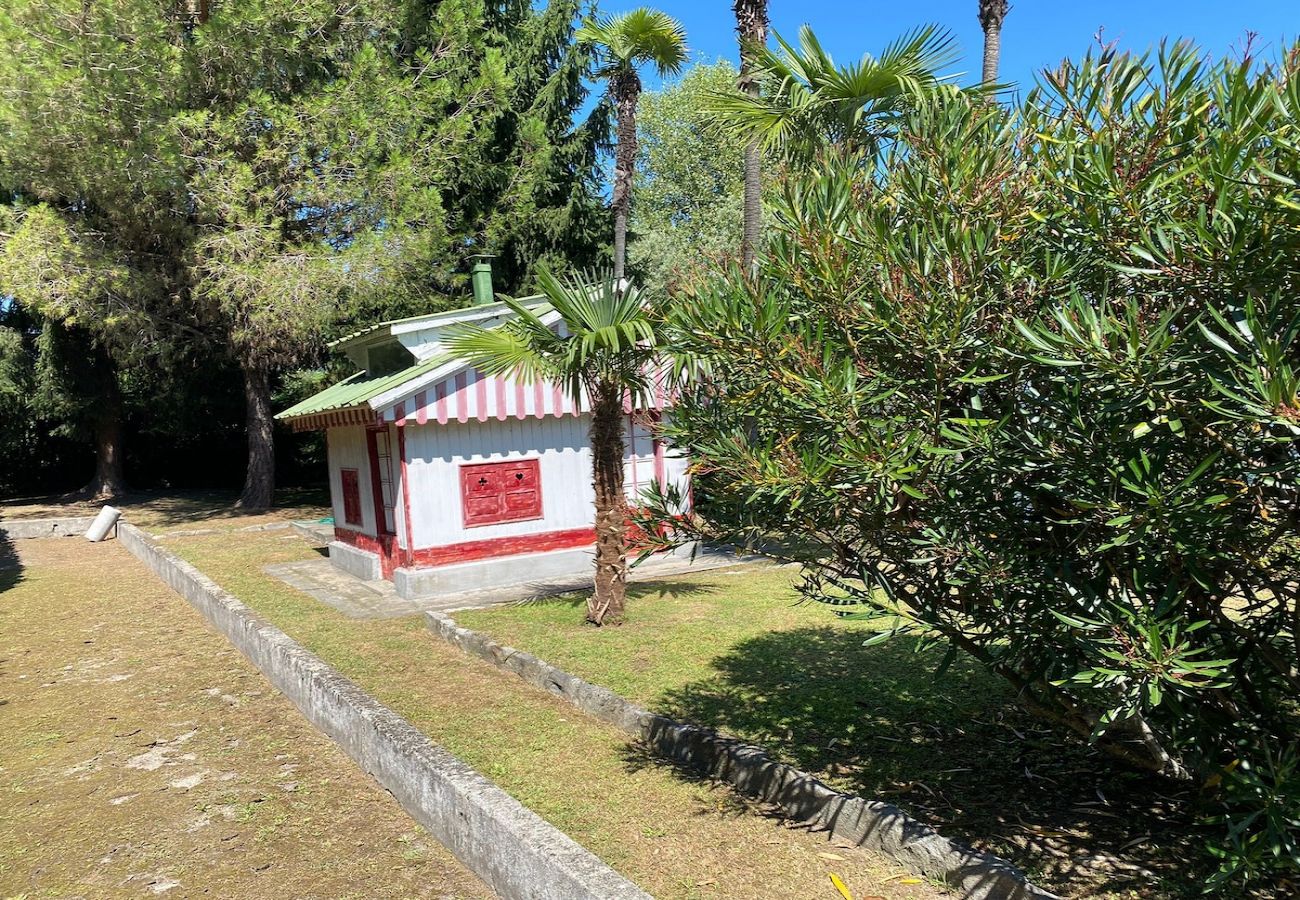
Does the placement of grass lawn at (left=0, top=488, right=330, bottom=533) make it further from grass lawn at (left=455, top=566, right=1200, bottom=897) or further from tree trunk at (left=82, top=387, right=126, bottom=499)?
grass lawn at (left=455, top=566, right=1200, bottom=897)

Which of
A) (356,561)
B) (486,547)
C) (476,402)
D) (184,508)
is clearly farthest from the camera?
(184,508)

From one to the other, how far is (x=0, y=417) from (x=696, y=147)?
30633 mm

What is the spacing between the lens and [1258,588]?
123 inches

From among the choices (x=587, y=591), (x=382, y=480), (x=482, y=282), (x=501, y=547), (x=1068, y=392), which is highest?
(x=482, y=282)

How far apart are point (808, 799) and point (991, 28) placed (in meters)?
12.3

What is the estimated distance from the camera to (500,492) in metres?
13.2

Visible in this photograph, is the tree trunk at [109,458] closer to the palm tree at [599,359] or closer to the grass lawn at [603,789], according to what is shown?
the grass lawn at [603,789]

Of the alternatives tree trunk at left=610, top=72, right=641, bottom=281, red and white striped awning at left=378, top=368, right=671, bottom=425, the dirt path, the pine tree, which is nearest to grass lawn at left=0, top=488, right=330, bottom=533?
the pine tree

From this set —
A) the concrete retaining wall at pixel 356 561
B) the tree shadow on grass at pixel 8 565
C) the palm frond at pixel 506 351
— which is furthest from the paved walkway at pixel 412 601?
the tree shadow on grass at pixel 8 565

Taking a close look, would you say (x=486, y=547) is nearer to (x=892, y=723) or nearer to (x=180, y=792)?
(x=180, y=792)

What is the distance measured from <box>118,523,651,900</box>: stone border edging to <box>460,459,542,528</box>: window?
4.36m

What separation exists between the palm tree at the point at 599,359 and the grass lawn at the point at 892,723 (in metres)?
0.84

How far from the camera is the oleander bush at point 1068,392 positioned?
103 inches

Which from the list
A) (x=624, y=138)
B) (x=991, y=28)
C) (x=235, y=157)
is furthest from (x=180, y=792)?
(x=624, y=138)
